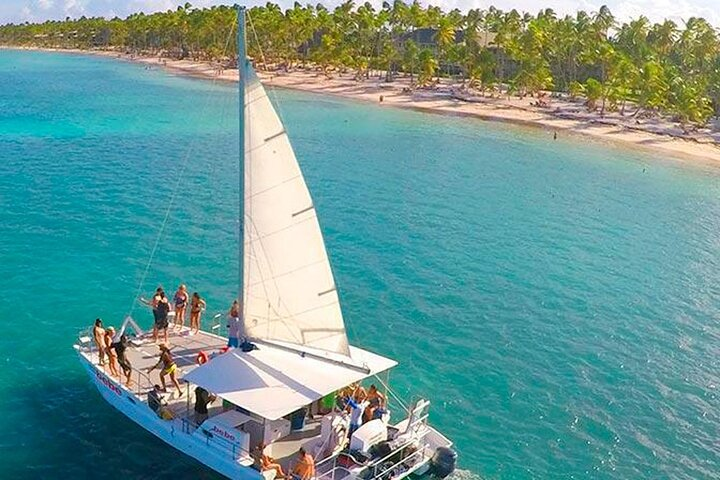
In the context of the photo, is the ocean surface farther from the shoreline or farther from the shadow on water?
the shoreline

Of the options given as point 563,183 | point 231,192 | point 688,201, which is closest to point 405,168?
point 563,183

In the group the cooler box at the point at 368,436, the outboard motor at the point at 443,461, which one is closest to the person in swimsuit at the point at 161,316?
the cooler box at the point at 368,436

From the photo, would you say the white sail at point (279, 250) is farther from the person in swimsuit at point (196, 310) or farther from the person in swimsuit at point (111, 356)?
the person in swimsuit at point (196, 310)

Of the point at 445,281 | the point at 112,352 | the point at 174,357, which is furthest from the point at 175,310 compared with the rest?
the point at 445,281

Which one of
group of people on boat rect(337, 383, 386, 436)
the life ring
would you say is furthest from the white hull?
group of people on boat rect(337, 383, 386, 436)

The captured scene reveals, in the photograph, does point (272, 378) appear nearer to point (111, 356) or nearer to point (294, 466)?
point (294, 466)

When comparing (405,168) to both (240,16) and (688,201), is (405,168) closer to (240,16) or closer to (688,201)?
(688,201)
